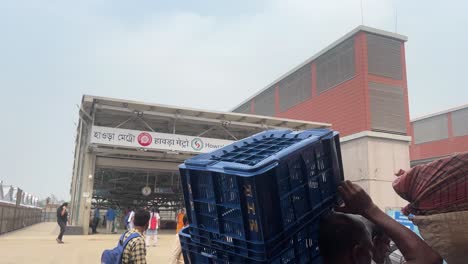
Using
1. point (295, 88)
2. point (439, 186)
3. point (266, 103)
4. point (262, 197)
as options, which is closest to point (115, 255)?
point (262, 197)

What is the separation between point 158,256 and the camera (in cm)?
1255

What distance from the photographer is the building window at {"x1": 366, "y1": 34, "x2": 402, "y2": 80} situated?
2884 cm

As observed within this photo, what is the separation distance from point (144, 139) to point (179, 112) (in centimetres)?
245

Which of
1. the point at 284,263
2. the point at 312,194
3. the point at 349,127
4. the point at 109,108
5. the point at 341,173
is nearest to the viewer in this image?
the point at 284,263

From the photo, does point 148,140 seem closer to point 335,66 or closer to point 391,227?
point 391,227

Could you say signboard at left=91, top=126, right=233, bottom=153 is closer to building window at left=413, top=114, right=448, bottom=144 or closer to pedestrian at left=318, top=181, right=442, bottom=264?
pedestrian at left=318, top=181, right=442, bottom=264

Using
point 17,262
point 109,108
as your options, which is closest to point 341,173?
point 17,262

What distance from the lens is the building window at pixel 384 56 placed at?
28844 mm

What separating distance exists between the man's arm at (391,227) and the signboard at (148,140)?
692 inches

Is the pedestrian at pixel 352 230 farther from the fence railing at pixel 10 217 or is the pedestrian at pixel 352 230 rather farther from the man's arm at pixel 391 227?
the fence railing at pixel 10 217

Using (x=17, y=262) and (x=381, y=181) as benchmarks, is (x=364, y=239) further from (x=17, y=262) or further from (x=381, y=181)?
(x=381, y=181)

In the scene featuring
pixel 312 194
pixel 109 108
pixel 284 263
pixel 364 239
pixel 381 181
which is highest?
pixel 109 108

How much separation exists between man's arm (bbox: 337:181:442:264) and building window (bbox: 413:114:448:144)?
4562cm

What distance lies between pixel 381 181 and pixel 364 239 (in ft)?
89.2
